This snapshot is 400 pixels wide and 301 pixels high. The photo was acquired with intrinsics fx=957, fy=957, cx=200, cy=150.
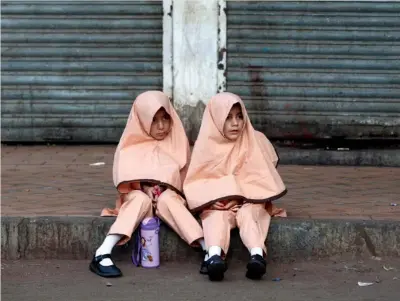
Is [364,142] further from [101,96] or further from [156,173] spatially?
[156,173]

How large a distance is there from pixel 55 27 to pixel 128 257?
3.69 m

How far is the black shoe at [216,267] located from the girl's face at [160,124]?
0.98 m

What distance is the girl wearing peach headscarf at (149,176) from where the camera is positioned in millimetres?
5773

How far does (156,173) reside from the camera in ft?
19.6

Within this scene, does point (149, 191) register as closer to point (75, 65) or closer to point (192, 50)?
point (192, 50)

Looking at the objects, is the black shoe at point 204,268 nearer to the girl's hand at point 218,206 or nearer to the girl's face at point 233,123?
the girl's hand at point 218,206

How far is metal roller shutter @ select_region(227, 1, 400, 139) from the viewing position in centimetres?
887

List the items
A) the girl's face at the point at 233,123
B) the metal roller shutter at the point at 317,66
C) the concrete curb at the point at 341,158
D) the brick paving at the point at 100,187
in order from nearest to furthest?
the girl's face at the point at 233,123 < the brick paving at the point at 100,187 < the concrete curb at the point at 341,158 < the metal roller shutter at the point at 317,66

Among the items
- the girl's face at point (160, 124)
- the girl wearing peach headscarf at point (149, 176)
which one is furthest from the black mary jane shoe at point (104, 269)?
the girl's face at point (160, 124)

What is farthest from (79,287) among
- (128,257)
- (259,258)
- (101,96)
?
(101,96)

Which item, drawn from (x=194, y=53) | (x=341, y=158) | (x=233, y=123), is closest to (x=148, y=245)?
(x=233, y=123)

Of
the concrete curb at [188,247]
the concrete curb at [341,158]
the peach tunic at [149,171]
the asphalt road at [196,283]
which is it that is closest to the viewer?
the asphalt road at [196,283]

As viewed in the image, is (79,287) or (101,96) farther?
(101,96)

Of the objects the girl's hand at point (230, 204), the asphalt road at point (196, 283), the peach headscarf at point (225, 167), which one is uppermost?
the peach headscarf at point (225, 167)
